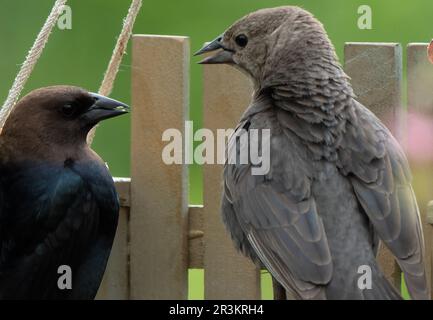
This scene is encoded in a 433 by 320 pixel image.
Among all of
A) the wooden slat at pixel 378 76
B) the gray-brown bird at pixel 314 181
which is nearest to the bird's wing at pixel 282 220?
the gray-brown bird at pixel 314 181

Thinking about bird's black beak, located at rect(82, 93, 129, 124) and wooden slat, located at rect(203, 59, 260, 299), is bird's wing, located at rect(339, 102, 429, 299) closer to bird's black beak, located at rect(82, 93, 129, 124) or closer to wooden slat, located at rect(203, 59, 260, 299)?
wooden slat, located at rect(203, 59, 260, 299)

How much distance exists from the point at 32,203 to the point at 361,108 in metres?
1.29

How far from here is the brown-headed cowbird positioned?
5180 mm

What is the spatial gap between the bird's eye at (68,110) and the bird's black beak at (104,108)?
0.05 meters

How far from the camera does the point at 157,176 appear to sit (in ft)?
18.8

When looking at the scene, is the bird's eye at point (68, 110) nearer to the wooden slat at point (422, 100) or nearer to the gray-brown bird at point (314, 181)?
the gray-brown bird at point (314, 181)

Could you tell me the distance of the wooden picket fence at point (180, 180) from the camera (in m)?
5.52

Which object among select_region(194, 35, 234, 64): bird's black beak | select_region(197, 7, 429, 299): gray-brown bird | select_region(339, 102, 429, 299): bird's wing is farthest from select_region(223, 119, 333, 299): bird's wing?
select_region(194, 35, 234, 64): bird's black beak

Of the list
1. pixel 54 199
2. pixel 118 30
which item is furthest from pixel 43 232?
pixel 118 30

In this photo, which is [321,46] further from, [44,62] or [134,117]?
[44,62]

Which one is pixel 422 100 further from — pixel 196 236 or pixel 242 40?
pixel 196 236

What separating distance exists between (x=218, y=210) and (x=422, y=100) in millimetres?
949

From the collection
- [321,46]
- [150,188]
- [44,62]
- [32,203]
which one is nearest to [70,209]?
[32,203]

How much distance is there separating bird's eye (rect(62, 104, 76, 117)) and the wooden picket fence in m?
0.45
